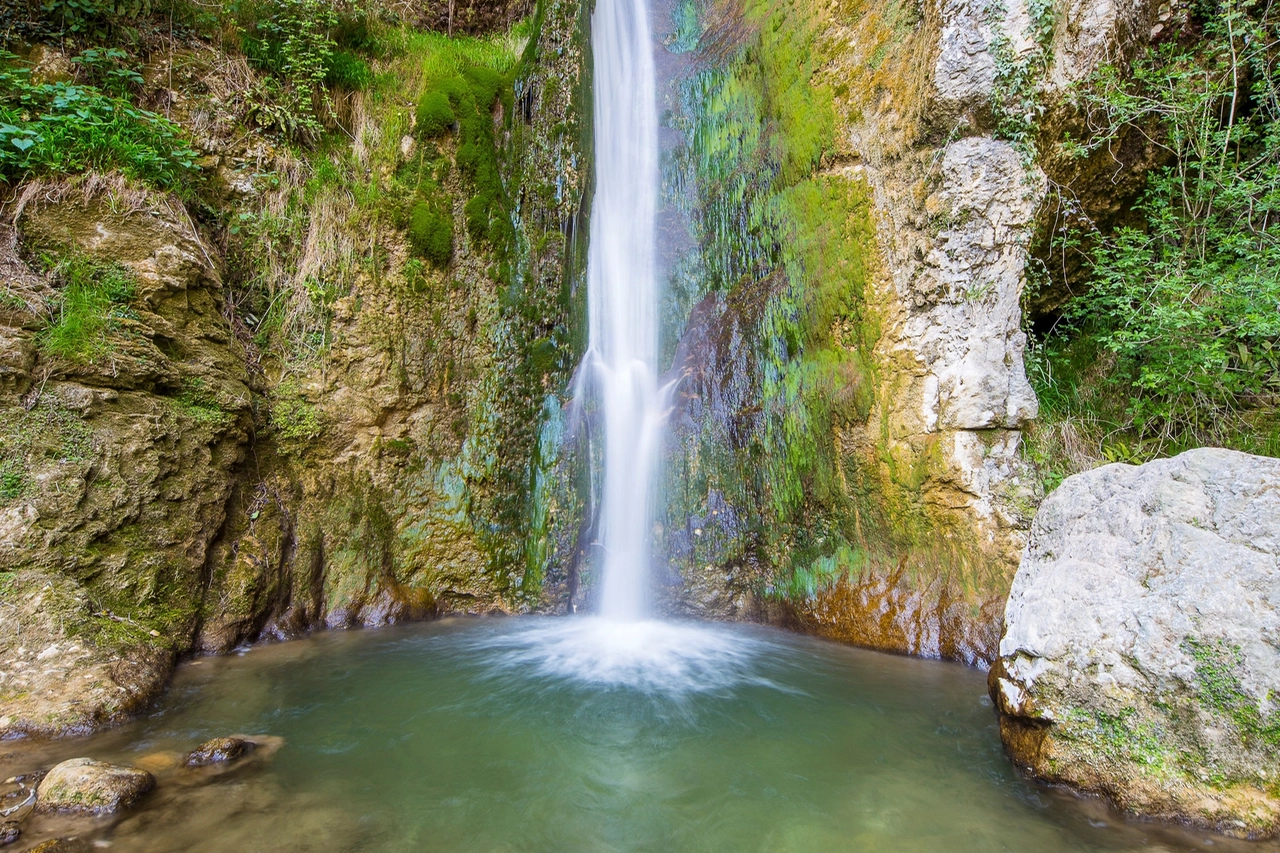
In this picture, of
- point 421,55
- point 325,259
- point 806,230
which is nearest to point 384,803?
point 325,259

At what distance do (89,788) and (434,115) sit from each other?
20.2ft

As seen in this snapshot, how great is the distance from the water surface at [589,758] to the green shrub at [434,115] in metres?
5.15

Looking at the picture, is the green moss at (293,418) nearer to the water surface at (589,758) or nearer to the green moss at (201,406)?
the green moss at (201,406)

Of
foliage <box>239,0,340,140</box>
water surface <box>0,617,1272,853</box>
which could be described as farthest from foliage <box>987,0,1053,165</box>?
foliage <box>239,0,340,140</box>

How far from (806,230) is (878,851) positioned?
4865 mm

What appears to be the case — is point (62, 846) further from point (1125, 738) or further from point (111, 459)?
point (1125, 738)

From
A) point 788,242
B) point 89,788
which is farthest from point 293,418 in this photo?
point 788,242

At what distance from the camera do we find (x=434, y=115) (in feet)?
20.8

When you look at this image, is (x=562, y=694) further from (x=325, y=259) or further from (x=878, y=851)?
(x=325, y=259)

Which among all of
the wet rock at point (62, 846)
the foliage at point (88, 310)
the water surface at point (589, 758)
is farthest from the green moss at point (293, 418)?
the wet rock at point (62, 846)

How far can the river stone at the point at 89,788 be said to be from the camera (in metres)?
2.45

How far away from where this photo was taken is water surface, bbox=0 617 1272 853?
2477mm

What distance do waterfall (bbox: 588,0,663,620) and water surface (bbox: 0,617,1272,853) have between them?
1365 millimetres

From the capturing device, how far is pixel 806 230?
223 inches
